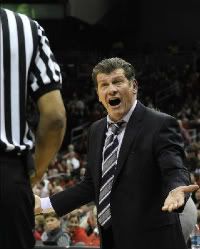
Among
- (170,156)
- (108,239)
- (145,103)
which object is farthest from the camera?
(145,103)

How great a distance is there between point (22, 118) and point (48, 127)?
0.10 meters

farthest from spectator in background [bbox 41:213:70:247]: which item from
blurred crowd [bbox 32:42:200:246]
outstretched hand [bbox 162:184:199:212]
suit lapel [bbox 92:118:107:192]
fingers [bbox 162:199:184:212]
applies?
fingers [bbox 162:199:184:212]

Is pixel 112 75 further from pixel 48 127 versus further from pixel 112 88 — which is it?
pixel 48 127

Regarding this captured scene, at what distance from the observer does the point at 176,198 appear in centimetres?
311

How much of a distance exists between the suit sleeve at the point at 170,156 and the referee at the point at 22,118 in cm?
111

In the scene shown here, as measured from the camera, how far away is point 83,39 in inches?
1111

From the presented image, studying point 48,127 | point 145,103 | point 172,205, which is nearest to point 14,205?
point 48,127

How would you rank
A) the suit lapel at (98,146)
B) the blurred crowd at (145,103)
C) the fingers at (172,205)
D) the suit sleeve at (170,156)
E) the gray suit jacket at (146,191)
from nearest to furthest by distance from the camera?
the fingers at (172,205), the suit sleeve at (170,156), the gray suit jacket at (146,191), the suit lapel at (98,146), the blurred crowd at (145,103)

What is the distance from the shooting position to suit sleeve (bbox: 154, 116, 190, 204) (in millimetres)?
3426

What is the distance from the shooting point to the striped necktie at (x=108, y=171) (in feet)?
12.1

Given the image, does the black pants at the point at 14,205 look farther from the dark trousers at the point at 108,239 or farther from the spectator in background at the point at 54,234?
the spectator in background at the point at 54,234

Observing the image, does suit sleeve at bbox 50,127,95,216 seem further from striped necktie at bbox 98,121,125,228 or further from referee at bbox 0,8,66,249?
referee at bbox 0,8,66,249

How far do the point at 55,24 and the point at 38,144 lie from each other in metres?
25.3

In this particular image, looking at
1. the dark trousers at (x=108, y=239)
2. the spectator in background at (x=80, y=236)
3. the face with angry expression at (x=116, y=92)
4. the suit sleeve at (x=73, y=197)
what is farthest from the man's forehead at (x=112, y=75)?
the spectator in background at (x=80, y=236)
